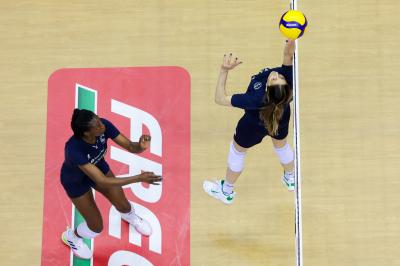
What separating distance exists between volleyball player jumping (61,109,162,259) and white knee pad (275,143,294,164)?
4.38 ft

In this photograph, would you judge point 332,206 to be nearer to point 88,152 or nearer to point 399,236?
point 399,236

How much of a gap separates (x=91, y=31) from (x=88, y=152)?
7.74 ft

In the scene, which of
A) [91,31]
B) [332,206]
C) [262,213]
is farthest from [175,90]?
[332,206]

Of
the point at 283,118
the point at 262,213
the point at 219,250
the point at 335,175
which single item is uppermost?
the point at 283,118

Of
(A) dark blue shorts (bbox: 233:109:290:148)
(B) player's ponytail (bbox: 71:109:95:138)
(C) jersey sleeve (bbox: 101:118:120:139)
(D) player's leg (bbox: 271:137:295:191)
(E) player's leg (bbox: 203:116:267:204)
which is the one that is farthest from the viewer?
(D) player's leg (bbox: 271:137:295:191)

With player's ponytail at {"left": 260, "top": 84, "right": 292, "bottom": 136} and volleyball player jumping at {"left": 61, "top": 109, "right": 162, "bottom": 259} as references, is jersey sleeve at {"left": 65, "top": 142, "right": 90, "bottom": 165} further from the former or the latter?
player's ponytail at {"left": 260, "top": 84, "right": 292, "bottom": 136}

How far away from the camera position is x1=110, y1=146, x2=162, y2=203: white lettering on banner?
18.4ft

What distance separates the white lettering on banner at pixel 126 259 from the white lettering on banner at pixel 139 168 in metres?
0.58

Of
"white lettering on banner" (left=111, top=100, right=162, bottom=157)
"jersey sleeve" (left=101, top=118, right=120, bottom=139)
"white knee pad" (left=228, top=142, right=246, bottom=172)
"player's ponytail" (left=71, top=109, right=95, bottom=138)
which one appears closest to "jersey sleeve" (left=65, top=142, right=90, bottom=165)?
"player's ponytail" (left=71, top=109, right=95, bottom=138)

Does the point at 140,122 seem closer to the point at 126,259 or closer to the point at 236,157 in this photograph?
the point at 236,157

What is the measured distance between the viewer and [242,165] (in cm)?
520

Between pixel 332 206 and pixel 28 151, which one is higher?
pixel 28 151

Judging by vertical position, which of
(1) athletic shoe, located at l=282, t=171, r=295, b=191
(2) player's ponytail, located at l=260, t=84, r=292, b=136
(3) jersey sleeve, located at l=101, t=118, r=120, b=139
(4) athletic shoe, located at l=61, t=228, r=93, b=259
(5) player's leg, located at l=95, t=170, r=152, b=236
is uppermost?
(2) player's ponytail, located at l=260, t=84, r=292, b=136

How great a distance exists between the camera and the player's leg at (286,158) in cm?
502
